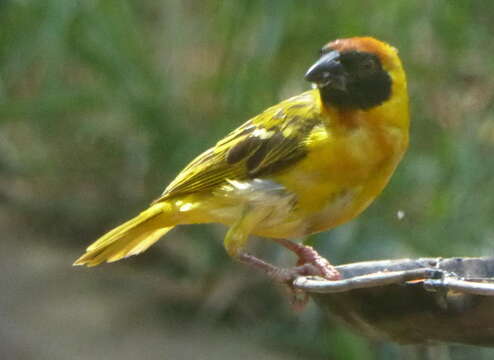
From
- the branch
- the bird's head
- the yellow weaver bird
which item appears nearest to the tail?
the yellow weaver bird

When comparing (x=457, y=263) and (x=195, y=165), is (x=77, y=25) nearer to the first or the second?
(x=195, y=165)

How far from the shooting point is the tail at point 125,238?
3.50 meters

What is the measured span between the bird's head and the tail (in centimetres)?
66

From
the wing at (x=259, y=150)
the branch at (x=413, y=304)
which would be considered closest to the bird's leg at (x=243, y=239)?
the wing at (x=259, y=150)

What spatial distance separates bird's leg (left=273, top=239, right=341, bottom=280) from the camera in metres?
2.84

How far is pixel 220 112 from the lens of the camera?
5219 mm

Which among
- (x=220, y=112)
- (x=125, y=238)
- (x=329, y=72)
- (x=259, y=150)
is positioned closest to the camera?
(x=329, y=72)

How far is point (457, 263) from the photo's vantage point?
107 inches

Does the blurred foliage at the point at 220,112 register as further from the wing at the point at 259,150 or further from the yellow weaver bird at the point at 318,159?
the yellow weaver bird at the point at 318,159

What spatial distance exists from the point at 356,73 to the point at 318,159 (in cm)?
27

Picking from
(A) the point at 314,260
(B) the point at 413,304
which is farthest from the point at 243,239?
(B) the point at 413,304

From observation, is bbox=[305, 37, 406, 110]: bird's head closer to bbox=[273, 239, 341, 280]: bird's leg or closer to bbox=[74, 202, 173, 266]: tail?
bbox=[273, 239, 341, 280]: bird's leg

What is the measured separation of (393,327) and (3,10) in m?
3.05

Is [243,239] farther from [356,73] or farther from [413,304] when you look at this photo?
[413,304]
